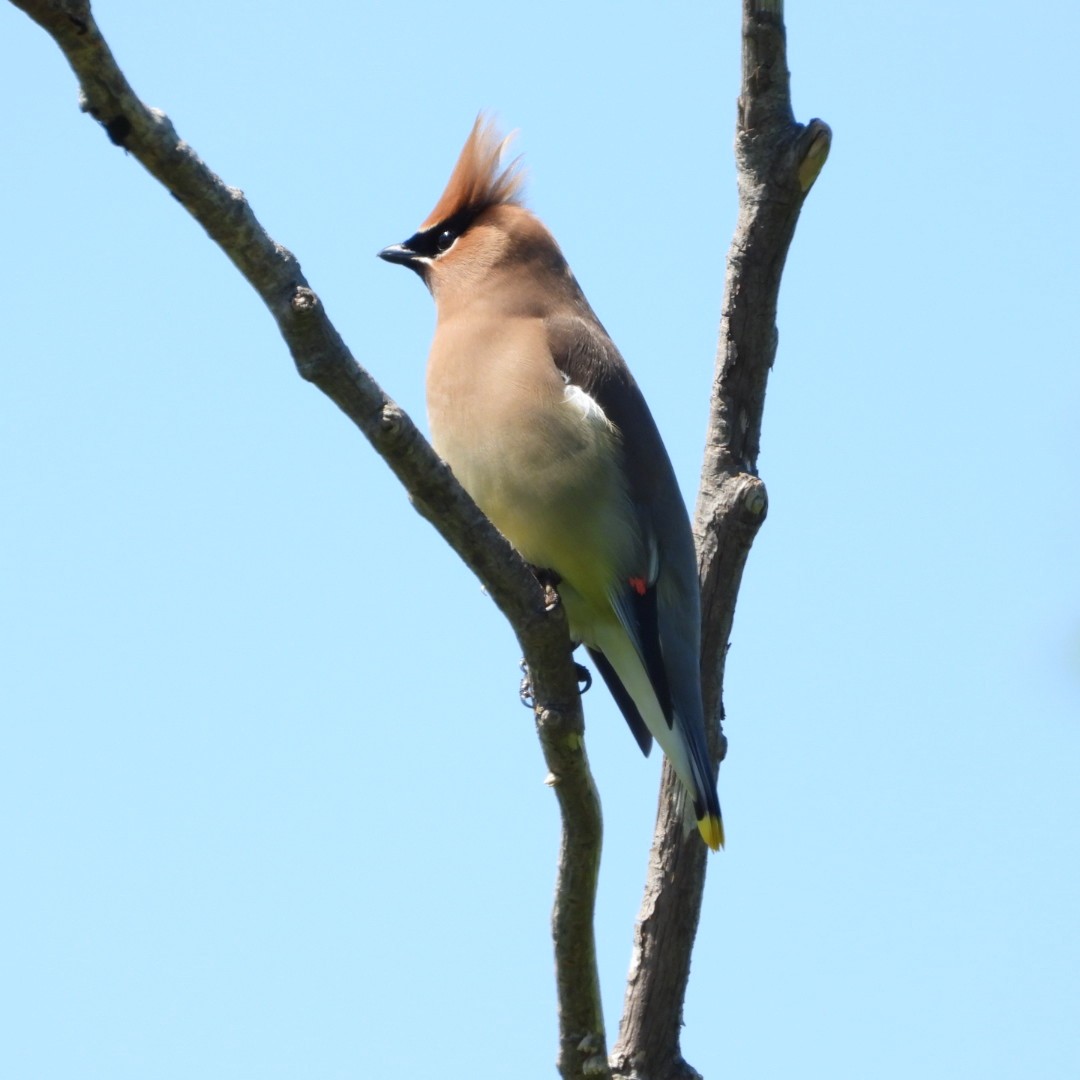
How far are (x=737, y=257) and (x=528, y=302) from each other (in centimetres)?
71

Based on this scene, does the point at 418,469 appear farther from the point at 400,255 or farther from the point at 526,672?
the point at 400,255

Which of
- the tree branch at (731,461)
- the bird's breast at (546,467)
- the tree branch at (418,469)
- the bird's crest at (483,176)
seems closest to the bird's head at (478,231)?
the bird's crest at (483,176)

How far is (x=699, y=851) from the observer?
410 cm

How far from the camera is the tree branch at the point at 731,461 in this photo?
401cm

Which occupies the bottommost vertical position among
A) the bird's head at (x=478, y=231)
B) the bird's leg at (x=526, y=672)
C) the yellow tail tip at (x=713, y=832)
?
the yellow tail tip at (x=713, y=832)

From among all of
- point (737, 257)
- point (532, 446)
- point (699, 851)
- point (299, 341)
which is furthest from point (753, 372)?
point (299, 341)

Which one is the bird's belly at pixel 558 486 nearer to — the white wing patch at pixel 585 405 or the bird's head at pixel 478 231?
the white wing patch at pixel 585 405

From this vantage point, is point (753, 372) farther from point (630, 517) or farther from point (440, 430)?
point (440, 430)

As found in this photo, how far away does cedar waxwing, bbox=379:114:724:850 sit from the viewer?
4246 mm

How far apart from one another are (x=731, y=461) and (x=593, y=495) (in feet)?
1.20

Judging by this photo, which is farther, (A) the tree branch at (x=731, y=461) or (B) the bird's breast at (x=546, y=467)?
(B) the bird's breast at (x=546, y=467)

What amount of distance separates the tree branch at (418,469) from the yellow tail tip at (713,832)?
557 millimetres

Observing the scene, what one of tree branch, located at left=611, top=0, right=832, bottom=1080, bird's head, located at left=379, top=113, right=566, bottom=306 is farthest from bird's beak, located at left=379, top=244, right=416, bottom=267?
tree branch, located at left=611, top=0, right=832, bottom=1080

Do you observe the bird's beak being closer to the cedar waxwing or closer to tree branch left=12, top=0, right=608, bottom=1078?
the cedar waxwing
